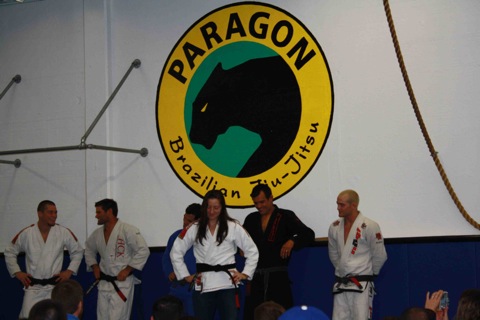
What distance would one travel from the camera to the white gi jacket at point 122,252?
8.80m

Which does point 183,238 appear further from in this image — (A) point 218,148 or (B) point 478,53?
(B) point 478,53

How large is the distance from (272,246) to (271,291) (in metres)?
0.44

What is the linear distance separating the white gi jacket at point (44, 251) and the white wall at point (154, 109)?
1.86ft

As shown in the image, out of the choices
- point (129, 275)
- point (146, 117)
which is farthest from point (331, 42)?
point (129, 275)

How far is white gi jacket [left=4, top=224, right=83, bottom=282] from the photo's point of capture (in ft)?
29.5

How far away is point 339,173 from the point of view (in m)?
8.43

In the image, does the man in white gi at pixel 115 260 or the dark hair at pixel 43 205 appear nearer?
the man in white gi at pixel 115 260

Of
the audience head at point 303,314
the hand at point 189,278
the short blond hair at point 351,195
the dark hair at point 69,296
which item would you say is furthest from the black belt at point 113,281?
the audience head at point 303,314

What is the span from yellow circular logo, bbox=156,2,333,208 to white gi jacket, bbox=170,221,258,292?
1.45 m

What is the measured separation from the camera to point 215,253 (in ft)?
24.0

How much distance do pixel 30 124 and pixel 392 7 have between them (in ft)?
15.9

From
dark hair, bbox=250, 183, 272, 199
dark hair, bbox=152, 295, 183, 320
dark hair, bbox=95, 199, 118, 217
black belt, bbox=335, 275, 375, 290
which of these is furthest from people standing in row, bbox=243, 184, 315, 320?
dark hair, bbox=152, 295, 183, 320

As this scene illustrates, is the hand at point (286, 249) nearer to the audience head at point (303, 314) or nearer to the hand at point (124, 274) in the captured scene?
the hand at point (124, 274)

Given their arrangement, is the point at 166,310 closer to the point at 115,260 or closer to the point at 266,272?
the point at 266,272
